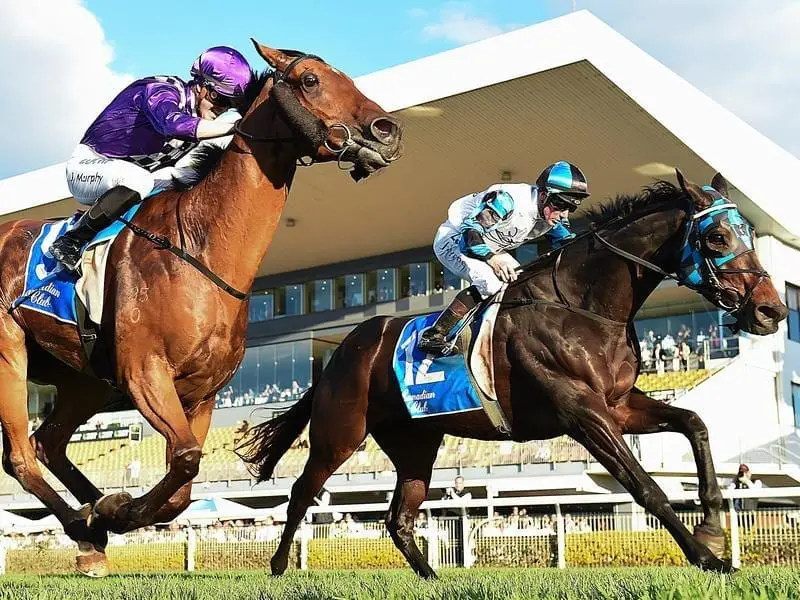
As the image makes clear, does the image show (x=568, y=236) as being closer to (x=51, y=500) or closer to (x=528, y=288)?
(x=528, y=288)

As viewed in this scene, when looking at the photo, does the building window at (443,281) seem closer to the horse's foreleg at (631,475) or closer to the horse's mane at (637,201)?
the horse's mane at (637,201)

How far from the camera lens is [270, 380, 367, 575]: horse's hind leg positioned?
22.7 ft

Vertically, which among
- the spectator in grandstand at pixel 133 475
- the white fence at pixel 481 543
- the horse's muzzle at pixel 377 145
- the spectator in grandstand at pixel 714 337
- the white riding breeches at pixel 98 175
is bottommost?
the white fence at pixel 481 543

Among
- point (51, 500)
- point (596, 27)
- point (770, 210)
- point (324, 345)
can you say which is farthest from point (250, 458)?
point (324, 345)

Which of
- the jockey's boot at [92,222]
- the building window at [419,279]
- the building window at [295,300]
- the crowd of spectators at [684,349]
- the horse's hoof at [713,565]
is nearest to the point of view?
the horse's hoof at [713,565]

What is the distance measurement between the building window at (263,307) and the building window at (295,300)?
0.60 m

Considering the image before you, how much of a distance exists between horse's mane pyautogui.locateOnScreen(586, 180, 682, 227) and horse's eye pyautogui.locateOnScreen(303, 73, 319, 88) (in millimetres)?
2409

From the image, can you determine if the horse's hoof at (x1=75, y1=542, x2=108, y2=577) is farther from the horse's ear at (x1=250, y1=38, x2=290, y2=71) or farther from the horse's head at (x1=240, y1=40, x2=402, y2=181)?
the horse's ear at (x1=250, y1=38, x2=290, y2=71)

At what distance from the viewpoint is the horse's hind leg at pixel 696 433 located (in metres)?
4.97

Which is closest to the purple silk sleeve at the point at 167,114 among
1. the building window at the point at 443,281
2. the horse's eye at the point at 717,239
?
the horse's eye at the point at 717,239

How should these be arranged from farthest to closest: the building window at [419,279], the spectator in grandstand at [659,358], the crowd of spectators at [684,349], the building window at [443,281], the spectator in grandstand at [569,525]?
the building window at [419,279] < the building window at [443,281] < the spectator in grandstand at [659,358] < the crowd of spectators at [684,349] < the spectator in grandstand at [569,525]

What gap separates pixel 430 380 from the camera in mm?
6426

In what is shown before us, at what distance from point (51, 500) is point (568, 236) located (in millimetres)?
3536

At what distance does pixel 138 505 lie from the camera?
404 centimetres
